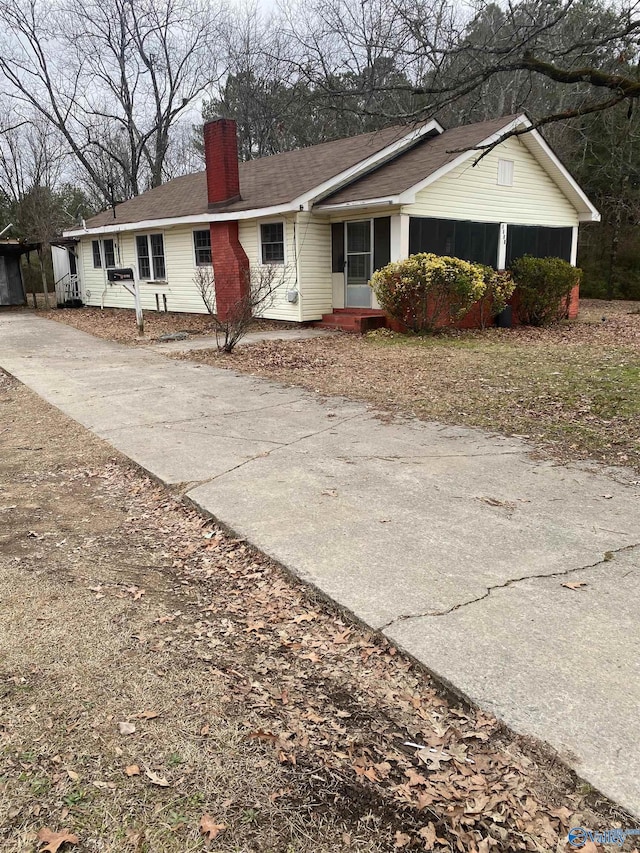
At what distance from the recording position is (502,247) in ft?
54.5

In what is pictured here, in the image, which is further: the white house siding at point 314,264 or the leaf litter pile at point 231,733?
the white house siding at point 314,264

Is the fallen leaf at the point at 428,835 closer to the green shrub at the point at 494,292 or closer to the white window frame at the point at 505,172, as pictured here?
the green shrub at the point at 494,292

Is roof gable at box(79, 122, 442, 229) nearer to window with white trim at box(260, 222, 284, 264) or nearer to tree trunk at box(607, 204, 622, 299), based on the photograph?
window with white trim at box(260, 222, 284, 264)

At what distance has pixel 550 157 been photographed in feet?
53.5

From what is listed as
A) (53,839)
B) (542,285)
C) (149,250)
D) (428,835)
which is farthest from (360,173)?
(53,839)

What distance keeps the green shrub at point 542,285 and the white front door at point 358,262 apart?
156 inches

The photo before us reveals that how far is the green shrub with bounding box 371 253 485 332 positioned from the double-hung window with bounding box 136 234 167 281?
9.39 meters

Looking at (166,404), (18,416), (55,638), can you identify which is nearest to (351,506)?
(55,638)

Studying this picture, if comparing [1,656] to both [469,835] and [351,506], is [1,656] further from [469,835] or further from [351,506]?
[351,506]

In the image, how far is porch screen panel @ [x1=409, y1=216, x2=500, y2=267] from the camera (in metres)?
14.5

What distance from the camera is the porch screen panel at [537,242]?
1695 cm

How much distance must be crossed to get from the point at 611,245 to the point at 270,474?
84.0 ft

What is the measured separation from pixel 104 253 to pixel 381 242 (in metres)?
13.2

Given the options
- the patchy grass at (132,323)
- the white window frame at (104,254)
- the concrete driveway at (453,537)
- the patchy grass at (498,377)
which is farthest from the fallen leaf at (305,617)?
the white window frame at (104,254)
